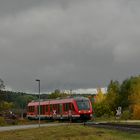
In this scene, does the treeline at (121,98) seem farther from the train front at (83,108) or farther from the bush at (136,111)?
the train front at (83,108)

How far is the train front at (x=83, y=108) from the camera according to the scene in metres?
66.2

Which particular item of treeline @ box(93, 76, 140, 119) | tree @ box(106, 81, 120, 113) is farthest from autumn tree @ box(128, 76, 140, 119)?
tree @ box(106, 81, 120, 113)

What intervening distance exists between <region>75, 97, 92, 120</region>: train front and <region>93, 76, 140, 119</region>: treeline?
34363 mm

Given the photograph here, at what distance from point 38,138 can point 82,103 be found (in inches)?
1279

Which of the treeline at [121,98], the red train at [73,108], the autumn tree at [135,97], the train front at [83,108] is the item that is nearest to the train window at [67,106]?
the red train at [73,108]

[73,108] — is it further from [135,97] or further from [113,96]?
[113,96]

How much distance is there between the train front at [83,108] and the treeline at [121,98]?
34363 millimetres

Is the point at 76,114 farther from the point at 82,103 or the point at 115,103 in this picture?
the point at 115,103

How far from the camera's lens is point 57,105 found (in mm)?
70438

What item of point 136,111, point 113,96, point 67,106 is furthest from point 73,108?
point 113,96

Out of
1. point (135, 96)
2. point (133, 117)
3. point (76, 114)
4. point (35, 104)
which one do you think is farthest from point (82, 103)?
point (135, 96)

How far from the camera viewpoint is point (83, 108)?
66.7 metres

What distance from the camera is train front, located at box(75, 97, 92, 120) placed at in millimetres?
66156

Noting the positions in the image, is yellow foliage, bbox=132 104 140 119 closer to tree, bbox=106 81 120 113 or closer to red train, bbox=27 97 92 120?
tree, bbox=106 81 120 113
